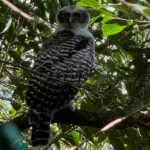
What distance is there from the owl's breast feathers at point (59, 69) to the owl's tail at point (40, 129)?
94 millimetres

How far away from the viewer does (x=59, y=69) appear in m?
2.85

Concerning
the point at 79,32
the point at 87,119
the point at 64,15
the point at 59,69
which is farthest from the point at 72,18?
the point at 87,119

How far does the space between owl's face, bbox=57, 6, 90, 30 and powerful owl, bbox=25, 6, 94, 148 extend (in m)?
0.19

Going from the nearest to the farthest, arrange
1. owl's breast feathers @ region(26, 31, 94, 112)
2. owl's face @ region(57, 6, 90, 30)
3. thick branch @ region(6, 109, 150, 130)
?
1. thick branch @ region(6, 109, 150, 130)
2. owl's breast feathers @ region(26, 31, 94, 112)
3. owl's face @ region(57, 6, 90, 30)

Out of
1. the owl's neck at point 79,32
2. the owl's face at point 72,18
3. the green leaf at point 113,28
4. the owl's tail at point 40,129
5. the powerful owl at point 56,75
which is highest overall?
the green leaf at point 113,28

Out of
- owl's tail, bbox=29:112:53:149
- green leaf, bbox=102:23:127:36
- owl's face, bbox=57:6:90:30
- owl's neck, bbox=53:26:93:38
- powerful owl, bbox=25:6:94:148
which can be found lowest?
owl's tail, bbox=29:112:53:149

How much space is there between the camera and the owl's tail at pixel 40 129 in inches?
104

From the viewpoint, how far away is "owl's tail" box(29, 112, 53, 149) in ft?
8.66

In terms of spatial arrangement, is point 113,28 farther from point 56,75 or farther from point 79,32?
point 79,32

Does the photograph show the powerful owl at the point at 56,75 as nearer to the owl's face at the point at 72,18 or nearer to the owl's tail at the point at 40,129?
the owl's tail at the point at 40,129

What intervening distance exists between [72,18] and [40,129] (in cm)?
215

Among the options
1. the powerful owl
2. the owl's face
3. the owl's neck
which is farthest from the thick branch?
the owl's face

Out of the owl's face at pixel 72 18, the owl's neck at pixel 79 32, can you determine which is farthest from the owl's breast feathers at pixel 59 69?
the owl's face at pixel 72 18

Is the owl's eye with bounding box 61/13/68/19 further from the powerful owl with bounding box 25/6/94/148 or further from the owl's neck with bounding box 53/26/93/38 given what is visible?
the powerful owl with bounding box 25/6/94/148
